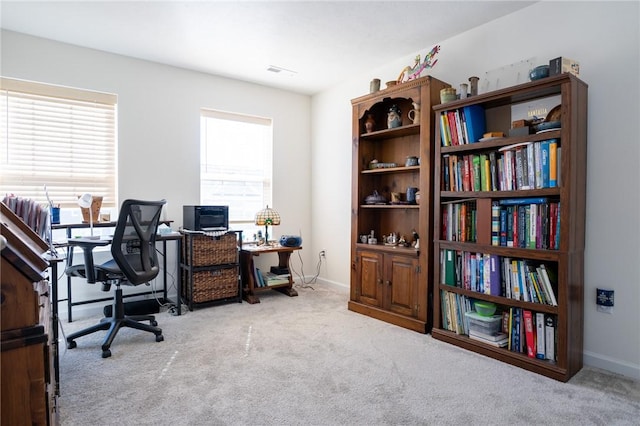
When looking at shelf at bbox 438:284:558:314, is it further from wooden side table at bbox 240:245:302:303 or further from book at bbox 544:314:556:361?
wooden side table at bbox 240:245:302:303

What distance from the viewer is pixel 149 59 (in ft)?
11.9

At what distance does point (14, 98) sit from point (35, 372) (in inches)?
127

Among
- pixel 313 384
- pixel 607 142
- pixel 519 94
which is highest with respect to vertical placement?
pixel 519 94

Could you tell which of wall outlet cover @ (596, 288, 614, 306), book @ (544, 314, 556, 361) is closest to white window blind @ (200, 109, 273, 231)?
book @ (544, 314, 556, 361)

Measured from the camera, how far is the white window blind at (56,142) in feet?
10.1

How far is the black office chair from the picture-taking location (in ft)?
8.36

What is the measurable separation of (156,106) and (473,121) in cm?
308

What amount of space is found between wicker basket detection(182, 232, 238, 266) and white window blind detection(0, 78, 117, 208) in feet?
2.93

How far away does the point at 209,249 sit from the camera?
361 cm

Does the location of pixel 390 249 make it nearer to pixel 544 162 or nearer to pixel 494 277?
pixel 494 277

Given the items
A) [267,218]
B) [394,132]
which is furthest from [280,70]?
[267,218]

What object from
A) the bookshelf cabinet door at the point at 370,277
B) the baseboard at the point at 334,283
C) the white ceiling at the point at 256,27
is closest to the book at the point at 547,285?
the bookshelf cabinet door at the point at 370,277

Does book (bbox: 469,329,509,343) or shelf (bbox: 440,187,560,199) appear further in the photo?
book (bbox: 469,329,509,343)

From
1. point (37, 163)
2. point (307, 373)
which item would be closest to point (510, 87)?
point (307, 373)
